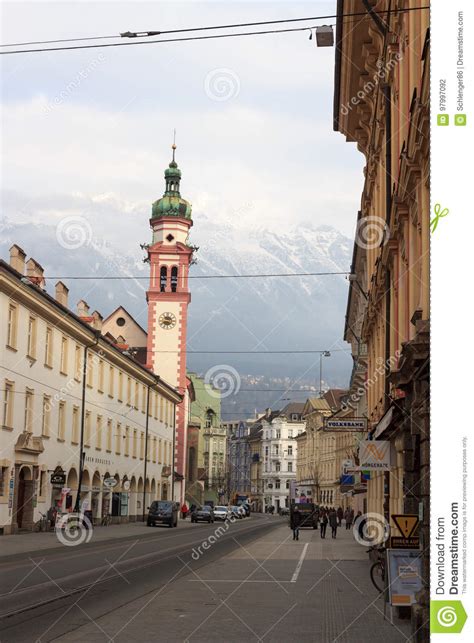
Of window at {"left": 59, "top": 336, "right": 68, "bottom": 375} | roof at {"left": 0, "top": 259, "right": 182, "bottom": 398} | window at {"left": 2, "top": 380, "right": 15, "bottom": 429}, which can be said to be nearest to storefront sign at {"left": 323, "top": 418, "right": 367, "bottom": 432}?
roof at {"left": 0, "top": 259, "right": 182, "bottom": 398}

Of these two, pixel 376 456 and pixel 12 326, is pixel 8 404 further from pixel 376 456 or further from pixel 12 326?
pixel 376 456

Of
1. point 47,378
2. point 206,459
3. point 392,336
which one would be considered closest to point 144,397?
point 47,378

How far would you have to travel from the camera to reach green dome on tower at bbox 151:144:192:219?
325 feet

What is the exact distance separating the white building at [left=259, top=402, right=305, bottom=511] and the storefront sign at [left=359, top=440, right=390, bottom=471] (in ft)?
511

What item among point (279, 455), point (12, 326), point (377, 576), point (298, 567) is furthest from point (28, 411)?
point (279, 455)

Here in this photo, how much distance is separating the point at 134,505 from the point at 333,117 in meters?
40.4

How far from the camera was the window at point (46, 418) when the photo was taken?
1865 inches

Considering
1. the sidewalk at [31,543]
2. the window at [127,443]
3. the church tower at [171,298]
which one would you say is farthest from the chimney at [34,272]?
the church tower at [171,298]

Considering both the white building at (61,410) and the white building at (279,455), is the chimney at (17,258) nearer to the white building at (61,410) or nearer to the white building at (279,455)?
the white building at (61,410)

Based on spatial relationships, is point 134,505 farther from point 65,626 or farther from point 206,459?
point 206,459

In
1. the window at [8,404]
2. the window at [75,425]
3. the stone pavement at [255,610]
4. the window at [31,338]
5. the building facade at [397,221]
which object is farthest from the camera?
the window at [75,425]

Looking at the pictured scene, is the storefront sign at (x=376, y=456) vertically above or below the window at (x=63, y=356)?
below

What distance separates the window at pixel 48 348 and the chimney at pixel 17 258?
14.9 ft

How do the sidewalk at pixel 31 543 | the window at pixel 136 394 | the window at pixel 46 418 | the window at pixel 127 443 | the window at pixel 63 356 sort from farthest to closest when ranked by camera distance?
the window at pixel 136 394 → the window at pixel 127 443 → the window at pixel 63 356 → the window at pixel 46 418 → the sidewalk at pixel 31 543
